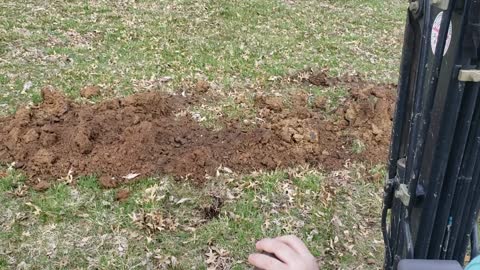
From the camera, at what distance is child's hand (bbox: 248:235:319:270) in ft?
4.40

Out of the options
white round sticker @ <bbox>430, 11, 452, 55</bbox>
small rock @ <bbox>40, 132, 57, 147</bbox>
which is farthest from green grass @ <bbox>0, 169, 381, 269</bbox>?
white round sticker @ <bbox>430, 11, 452, 55</bbox>

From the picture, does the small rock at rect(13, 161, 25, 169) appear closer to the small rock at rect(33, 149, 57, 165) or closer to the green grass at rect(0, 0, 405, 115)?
the small rock at rect(33, 149, 57, 165)

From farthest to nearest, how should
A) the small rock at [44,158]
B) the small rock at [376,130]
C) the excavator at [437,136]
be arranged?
the small rock at [376,130] < the small rock at [44,158] < the excavator at [437,136]

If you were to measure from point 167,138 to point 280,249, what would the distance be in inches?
150

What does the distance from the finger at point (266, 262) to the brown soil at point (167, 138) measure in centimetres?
327

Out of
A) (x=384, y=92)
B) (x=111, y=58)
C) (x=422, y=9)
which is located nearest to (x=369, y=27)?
(x=384, y=92)

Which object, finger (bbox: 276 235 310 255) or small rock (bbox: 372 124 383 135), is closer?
finger (bbox: 276 235 310 255)

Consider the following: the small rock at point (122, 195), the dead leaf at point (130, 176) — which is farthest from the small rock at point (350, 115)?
the small rock at point (122, 195)

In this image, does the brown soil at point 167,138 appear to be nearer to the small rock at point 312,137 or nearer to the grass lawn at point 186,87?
the small rock at point 312,137

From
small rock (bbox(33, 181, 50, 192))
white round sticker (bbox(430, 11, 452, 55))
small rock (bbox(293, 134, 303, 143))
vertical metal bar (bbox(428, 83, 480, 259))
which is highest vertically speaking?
white round sticker (bbox(430, 11, 452, 55))

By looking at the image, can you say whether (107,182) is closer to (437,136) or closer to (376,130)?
(376,130)

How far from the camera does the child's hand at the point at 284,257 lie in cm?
134

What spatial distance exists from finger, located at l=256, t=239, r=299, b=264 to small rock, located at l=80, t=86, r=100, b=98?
4915 millimetres

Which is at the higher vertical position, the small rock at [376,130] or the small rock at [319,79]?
the small rock at [319,79]
